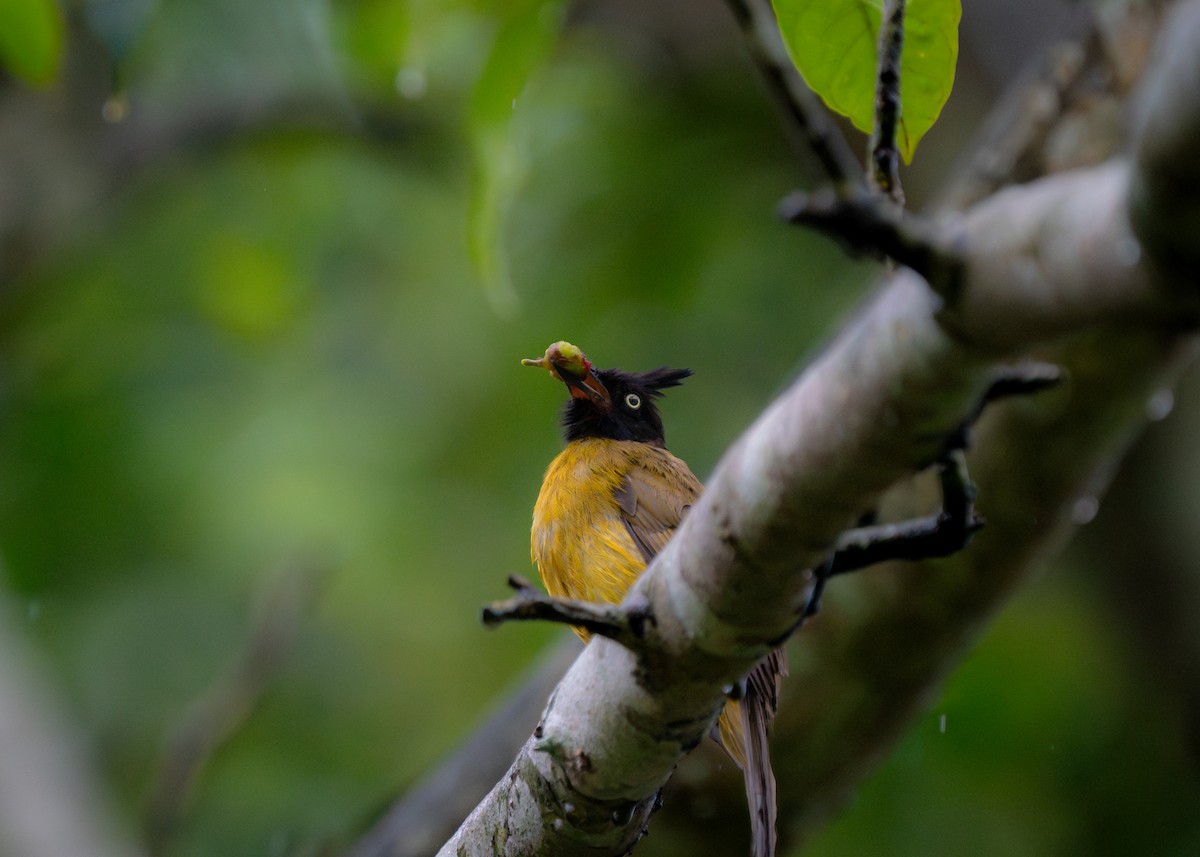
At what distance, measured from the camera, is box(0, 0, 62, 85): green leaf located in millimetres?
2980

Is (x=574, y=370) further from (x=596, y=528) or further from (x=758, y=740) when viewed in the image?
(x=758, y=740)

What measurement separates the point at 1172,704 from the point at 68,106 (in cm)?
615

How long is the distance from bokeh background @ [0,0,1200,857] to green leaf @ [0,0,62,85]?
3.70 m

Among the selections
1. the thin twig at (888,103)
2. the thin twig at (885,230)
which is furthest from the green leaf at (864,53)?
the thin twig at (885,230)

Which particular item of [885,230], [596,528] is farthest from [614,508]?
[885,230]

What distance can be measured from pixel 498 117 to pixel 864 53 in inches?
54.4

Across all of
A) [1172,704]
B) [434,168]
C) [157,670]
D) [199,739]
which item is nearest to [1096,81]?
[1172,704]

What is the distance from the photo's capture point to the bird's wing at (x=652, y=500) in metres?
3.82

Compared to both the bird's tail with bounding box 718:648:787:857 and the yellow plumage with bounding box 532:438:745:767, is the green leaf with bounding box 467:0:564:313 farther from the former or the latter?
the bird's tail with bounding box 718:648:787:857

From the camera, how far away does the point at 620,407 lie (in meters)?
4.27

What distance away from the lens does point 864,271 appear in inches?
310

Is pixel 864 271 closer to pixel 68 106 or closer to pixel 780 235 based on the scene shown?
pixel 780 235

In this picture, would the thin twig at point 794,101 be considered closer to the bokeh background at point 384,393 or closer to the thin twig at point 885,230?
the thin twig at point 885,230

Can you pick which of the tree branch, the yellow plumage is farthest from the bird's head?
the tree branch
